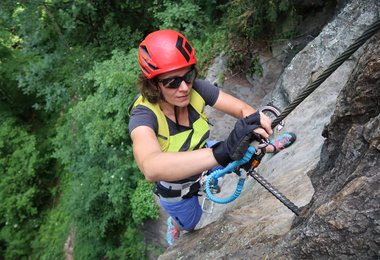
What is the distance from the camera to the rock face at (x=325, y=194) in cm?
178

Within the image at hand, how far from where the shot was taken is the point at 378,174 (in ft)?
5.65

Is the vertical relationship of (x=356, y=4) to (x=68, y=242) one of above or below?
above

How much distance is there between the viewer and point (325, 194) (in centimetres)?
212

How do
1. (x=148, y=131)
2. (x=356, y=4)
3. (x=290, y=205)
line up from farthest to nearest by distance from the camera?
(x=356, y=4), (x=148, y=131), (x=290, y=205)

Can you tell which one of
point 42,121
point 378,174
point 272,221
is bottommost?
point 42,121

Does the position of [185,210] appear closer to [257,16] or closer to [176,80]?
[176,80]

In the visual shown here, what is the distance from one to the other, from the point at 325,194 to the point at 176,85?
143cm

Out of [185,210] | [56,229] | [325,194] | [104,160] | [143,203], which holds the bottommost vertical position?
[56,229]

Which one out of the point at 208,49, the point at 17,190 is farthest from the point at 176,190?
the point at 17,190

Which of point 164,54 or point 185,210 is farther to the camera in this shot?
point 185,210

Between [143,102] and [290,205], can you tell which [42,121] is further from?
[290,205]

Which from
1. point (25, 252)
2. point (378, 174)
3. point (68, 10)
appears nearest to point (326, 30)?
point (378, 174)

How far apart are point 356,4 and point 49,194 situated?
1078cm

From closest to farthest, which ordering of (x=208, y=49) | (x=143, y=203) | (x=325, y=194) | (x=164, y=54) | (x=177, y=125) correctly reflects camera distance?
1. (x=325, y=194)
2. (x=164, y=54)
3. (x=177, y=125)
4. (x=143, y=203)
5. (x=208, y=49)
